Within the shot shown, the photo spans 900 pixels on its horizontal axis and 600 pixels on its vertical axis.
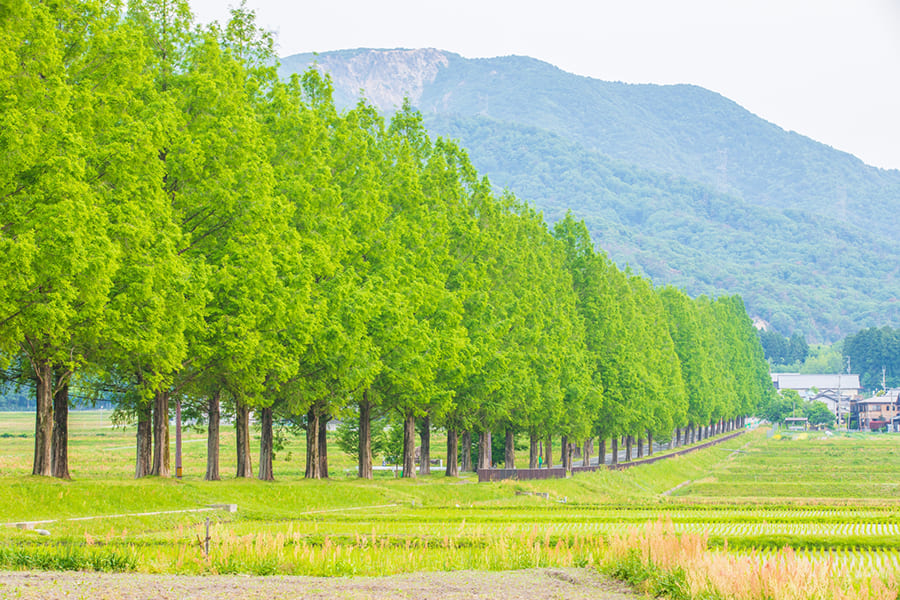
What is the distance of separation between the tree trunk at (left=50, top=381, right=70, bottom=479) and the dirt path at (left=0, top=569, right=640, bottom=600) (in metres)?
15.8

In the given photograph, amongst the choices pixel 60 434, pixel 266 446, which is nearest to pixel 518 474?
pixel 266 446

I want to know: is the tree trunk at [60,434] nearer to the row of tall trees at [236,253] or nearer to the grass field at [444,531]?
the row of tall trees at [236,253]

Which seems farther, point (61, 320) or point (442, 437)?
point (442, 437)

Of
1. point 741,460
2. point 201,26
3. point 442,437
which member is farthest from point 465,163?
point 442,437

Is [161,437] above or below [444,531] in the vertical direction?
above

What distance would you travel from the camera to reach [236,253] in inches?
1383

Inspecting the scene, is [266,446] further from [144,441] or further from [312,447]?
[144,441]

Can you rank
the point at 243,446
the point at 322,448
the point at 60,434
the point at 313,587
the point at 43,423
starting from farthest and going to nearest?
the point at 322,448 < the point at 243,446 < the point at 60,434 < the point at 43,423 < the point at 313,587

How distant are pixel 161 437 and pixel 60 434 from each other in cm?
349

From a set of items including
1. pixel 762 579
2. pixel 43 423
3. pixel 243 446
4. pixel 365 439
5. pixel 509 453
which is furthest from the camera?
pixel 509 453

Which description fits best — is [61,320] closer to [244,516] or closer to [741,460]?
[244,516]

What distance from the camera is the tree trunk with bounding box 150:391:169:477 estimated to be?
34812 mm

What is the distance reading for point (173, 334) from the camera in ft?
103

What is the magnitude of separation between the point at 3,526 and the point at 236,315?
13.3 m
